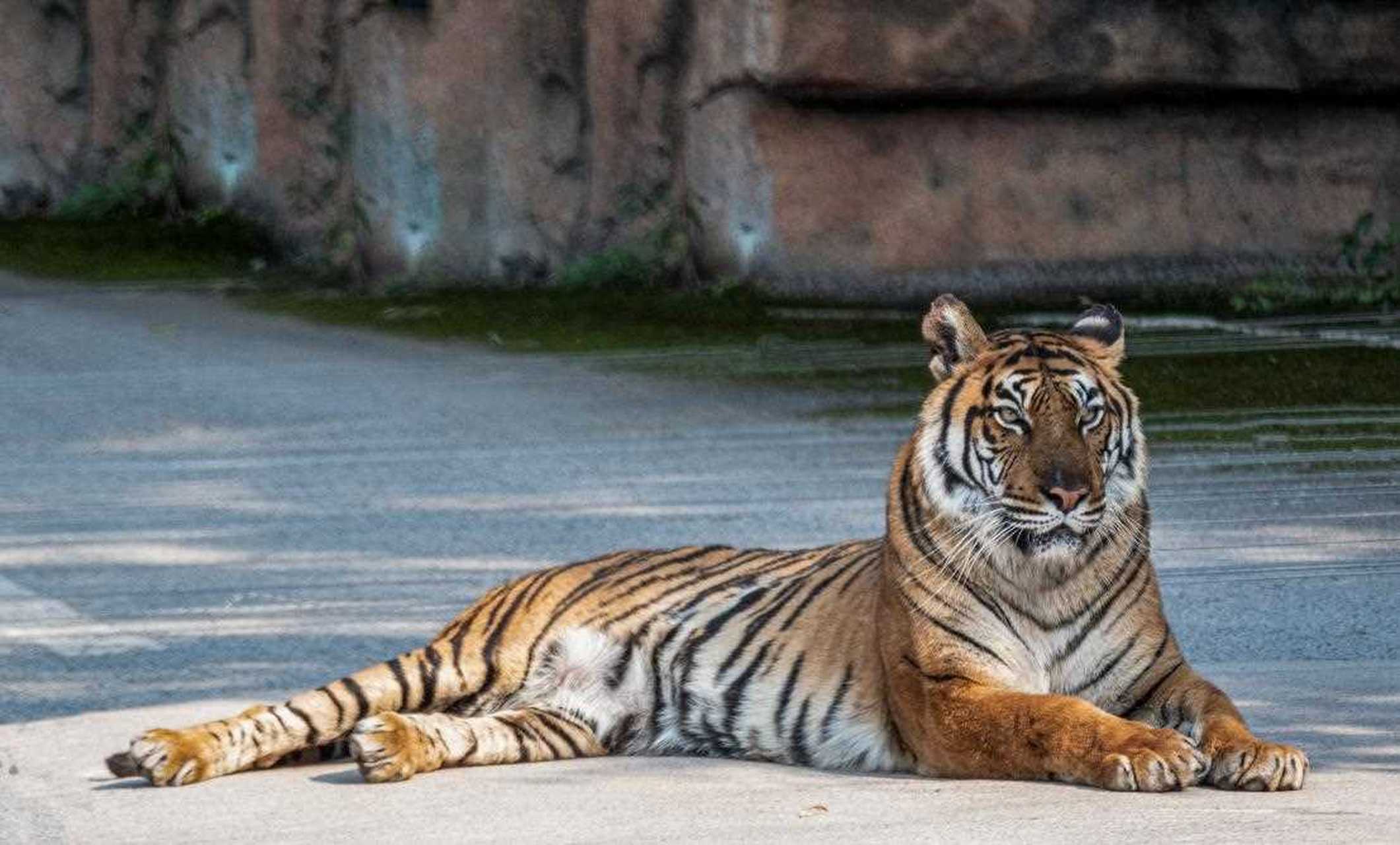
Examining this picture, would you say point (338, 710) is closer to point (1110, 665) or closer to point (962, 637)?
point (962, 637)

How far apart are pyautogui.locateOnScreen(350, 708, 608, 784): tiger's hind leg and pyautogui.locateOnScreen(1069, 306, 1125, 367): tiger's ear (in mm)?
1411

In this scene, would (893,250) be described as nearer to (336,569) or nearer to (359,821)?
(336,569)

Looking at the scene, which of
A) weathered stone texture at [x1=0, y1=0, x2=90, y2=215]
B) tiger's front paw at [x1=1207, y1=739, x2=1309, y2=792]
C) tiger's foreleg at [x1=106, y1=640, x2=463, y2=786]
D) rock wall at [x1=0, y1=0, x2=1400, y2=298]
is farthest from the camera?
weathered stone texture at [x1=0, y1=0, x2=90, y2=215]

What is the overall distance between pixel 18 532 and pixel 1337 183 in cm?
997

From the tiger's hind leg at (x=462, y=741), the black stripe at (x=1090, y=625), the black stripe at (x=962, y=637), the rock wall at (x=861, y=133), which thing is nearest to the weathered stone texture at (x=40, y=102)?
Result: the rock wall at (x=861, y=133)

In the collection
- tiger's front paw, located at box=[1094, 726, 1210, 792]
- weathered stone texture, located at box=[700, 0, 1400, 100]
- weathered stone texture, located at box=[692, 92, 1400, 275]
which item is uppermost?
weathered stone texture, located at box=[700, 0, 1400, 100]

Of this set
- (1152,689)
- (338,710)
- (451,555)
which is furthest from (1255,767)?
(451,555)

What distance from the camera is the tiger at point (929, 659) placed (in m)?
5.54

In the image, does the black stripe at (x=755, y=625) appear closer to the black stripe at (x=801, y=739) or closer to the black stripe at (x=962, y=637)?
the black stripe at (x=801, y=739)

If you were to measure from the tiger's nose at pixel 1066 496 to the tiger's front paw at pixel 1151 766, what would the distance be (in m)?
0.54

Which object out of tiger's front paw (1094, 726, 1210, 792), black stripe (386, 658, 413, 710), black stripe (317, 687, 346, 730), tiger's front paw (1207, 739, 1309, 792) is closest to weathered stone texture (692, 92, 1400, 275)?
black stripe (386, 658, 413, 710)

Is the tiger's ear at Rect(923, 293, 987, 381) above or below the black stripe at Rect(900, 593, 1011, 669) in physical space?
above

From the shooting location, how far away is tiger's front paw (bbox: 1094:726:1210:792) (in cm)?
523

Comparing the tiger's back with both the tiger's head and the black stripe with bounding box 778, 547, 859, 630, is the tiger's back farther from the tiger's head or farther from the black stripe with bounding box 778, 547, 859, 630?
the tiger's head
